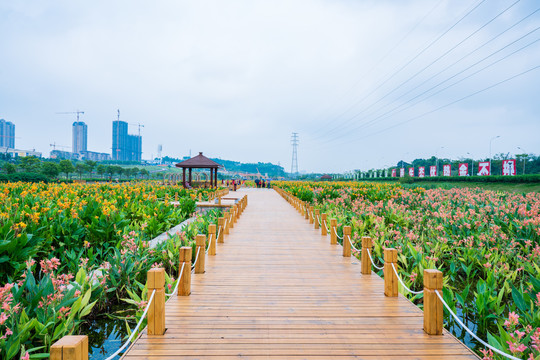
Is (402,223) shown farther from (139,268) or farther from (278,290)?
(139,268)

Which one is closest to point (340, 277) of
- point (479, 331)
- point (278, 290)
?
point (278, 290)

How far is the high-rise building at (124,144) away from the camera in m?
176

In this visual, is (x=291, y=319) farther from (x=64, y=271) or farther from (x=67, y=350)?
(x=64, y=271)

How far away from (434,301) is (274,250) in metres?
4.24

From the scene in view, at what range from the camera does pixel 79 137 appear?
580 feet

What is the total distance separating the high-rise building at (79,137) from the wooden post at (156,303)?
20007cm

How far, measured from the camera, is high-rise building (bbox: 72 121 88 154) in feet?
577

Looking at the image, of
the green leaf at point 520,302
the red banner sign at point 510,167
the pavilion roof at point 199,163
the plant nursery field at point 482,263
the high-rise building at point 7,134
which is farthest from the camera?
the high-rise building at point 7,134

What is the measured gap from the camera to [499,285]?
17.3 feet

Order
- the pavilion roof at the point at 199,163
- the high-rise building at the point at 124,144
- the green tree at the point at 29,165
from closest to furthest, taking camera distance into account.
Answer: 1. the pavilion roof at the point at 199,163
2. the green tree at the point at 29,165
3. the high-rise building at the point at 124,144

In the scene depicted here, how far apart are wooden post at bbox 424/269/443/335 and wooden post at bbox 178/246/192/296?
2792 mm

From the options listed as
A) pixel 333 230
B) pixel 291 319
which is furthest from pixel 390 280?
pixel 333 230

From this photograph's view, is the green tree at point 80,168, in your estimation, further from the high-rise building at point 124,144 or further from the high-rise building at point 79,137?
the high-rise building at point 79,137

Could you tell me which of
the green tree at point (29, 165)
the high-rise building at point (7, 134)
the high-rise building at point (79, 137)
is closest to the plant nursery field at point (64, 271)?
the green tree at point (29, 165)
